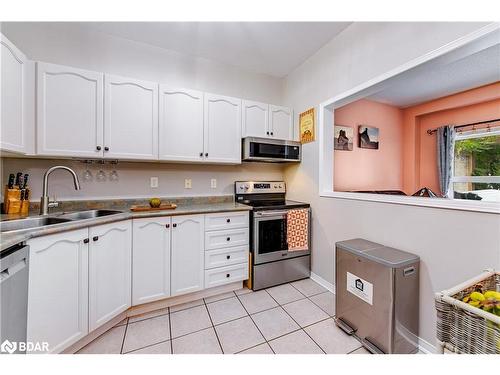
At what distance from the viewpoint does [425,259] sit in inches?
56.7

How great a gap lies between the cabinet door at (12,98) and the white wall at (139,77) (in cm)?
49

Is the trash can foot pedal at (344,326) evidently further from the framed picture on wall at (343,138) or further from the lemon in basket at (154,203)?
the framed picture on wall at (343,138)

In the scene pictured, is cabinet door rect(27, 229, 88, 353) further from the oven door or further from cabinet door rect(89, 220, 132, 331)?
the oven door

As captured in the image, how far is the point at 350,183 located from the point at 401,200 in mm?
1697

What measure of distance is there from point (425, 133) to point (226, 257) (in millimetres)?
4269

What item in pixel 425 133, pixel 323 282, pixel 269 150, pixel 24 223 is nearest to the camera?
pixel 24 223

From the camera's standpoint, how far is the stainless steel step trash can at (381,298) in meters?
1.32

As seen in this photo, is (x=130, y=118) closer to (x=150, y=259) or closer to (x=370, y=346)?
(x=150, y=259)

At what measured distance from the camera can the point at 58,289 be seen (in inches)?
50.4

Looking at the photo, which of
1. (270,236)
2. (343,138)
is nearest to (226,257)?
(270,236)

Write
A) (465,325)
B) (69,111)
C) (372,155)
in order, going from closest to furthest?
(465,325) → (69,111) → (372,155)

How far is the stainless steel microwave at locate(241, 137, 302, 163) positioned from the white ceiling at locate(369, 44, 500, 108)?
1.15 m

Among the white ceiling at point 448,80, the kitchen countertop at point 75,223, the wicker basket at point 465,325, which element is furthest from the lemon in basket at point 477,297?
the white ceiling at point 448,80
